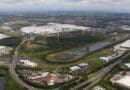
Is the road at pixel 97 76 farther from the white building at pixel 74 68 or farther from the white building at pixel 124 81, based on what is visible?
the white building at pixel 124 81

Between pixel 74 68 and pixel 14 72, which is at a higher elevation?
pixel 74 68

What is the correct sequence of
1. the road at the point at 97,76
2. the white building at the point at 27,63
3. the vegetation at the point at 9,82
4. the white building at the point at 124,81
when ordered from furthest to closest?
1. the white building at the point at 27,63
2. the road at the point at 97,76
3. the white building at the point at 124,81
4. the vegetation at the point at 9,82

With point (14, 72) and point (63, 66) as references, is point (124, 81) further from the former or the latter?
point (14, 72)

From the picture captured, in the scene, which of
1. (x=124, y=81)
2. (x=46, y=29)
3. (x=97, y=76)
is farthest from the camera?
(x=46, y=29)

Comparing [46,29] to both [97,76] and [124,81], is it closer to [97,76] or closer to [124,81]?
[97,76]

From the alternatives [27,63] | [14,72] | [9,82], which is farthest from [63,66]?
[9,82]

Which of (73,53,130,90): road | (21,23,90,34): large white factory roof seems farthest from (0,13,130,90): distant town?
(21,23,90,34): large white factory roof

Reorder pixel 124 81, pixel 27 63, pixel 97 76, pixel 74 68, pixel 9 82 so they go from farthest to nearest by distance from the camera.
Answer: pixel 27 63 < pixel 74 68 < pixel 97 76 < pixel 9 82 < pixel 124 81

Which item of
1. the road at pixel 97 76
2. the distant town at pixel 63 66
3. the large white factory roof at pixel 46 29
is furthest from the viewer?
the large white factory roof at pixel 46 29

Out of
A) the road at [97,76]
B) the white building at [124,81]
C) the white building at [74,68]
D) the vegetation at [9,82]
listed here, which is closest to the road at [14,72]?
the vegetation at [9,82]

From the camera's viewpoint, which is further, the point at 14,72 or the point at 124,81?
the point at 14,72

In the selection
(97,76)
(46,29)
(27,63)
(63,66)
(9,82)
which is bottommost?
(97,76)
